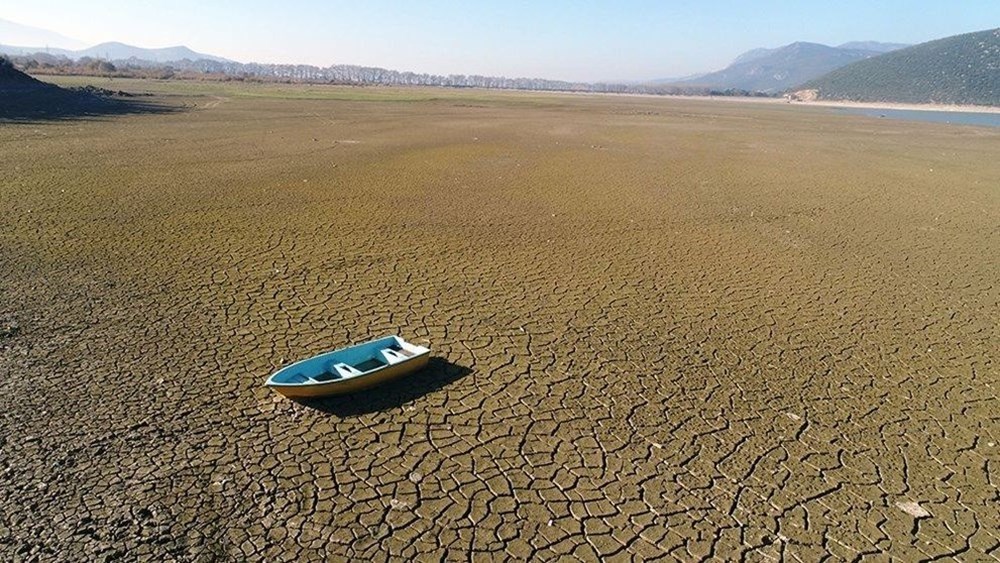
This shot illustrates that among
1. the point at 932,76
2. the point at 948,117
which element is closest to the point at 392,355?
the point at 948,117

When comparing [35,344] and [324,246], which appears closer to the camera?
[35,344]

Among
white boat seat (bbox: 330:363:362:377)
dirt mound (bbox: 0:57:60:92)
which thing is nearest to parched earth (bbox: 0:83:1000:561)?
white boat seat (bbox: 330:363:362:377)

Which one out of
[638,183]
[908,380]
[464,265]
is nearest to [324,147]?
[638,183]

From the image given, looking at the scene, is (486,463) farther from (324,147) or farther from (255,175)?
(324,147)

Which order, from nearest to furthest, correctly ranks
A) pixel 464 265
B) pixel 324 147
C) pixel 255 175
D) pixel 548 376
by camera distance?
pixel 548 376, pixel 464 265, pixel 255 175, pixel 324 147

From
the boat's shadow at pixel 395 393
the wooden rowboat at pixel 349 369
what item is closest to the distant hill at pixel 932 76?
the boat's shadow at pixel 395 393

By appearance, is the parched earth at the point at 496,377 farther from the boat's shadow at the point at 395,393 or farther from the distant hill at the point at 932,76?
the distant hill at the point at 932,76
